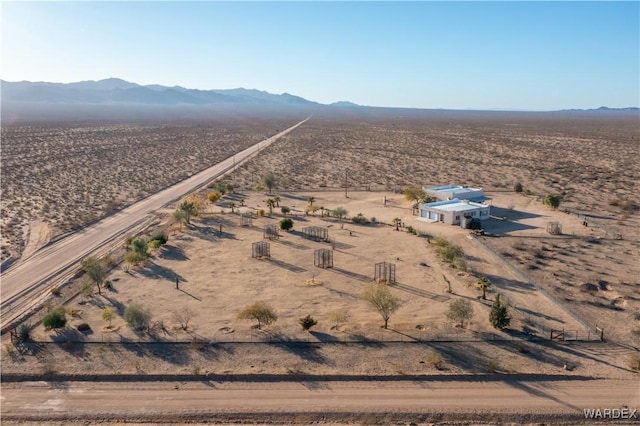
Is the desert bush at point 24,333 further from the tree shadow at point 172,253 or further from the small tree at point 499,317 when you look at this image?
the small tree at point 499,317

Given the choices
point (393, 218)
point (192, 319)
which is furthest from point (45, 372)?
point (393, 218)

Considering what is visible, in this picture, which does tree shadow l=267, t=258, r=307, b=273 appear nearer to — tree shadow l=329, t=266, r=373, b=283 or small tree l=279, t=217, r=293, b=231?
tree shadow l=329, t=266, r=373, b=283

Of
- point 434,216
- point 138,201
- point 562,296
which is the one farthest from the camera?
point 138,201

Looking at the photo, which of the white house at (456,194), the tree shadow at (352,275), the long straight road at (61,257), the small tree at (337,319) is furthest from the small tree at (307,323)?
the white house at (456,194)

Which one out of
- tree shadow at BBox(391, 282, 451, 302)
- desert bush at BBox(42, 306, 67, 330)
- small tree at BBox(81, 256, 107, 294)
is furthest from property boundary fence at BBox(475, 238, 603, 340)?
small tree at BBox(81, 256, 107, 294)

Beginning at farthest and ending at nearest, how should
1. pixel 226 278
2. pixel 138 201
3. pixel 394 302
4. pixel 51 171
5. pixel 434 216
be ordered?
pixel 51 171, pixel 138 201, pixel 434 216, pixel 226 278, pixel 394 302

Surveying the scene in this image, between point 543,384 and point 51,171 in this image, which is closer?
point 543,384

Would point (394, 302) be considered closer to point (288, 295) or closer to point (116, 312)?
point (288, 295)
